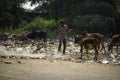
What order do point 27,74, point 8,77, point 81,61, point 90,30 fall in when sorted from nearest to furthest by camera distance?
point 8,77
point 27,74
point 81,61
point 90,30

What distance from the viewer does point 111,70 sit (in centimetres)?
1070

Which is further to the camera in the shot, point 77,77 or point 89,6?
point 89,6

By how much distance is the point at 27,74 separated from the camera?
9000 millimetres

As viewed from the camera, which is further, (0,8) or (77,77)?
(0,8)

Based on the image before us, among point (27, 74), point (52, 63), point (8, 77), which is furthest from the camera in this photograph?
point (52, 63)

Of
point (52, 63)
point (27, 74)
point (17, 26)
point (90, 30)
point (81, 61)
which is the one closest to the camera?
point (27, 74)

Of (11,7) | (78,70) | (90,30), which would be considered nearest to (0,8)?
(11,7)

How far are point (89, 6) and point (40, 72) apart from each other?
19.8 meters

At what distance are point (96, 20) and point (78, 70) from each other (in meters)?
15.8

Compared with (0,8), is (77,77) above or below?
below

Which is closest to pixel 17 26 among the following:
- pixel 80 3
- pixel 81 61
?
pixel 80 3

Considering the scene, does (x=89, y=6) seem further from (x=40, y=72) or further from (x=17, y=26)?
(x=40, y=72)

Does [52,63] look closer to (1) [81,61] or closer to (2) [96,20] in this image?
(1) [81,61]

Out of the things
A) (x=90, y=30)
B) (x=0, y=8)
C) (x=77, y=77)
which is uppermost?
(x=0, y=8)
